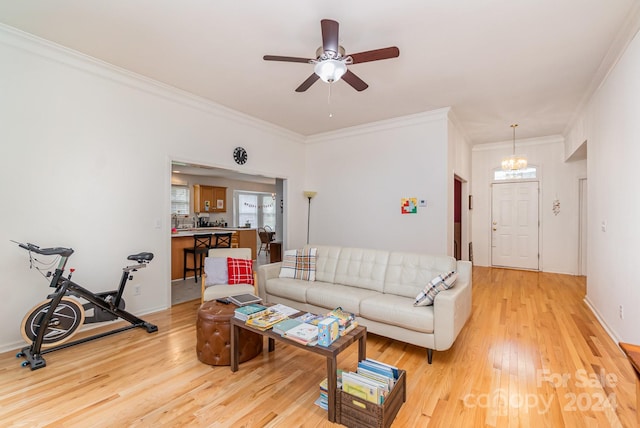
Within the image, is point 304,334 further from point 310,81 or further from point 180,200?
point 180,200

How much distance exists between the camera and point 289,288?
3520 mm

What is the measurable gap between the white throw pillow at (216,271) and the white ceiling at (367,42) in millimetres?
2205

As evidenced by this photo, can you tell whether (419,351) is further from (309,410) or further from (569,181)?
(569,181)

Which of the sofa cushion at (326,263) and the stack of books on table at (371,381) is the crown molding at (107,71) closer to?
the sofa cushion at (326,263)

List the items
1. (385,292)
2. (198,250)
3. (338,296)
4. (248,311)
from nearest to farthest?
1. (248,311)
2. (338,296)
3. (385,292)
4. (198,250)

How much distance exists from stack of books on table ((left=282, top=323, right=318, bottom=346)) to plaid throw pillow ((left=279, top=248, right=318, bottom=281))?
1.61m

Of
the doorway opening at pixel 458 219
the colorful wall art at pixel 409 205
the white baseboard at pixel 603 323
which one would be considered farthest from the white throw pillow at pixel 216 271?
the doorway opening at pixel 458 219

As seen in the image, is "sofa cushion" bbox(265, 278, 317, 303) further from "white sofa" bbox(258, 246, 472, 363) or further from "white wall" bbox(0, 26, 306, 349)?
"white wall" bbox(0, 26, 306, 349)

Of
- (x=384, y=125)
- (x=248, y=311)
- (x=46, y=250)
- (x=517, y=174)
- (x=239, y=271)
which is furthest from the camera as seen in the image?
(x=517, y=174)

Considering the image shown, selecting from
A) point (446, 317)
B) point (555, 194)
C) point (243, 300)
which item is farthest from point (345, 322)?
point (555, 194)

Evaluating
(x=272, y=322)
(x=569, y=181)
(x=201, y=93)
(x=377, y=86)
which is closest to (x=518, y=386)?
(x=272, y=322)

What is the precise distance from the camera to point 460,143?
18.3 feet

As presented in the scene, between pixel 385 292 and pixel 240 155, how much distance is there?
3092 millimetres

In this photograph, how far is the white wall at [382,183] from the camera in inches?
181
